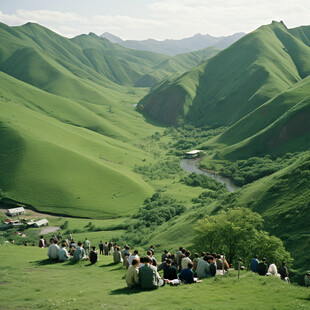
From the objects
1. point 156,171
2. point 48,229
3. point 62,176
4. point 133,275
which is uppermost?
point 156,171

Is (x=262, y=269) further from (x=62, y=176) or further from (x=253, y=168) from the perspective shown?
(x=253, y=168)

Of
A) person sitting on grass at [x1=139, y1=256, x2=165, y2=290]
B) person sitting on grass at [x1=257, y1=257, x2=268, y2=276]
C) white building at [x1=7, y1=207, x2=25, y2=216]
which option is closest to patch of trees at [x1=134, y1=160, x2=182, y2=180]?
white building at [x1=7, y1=207, x2=25, y2=216]

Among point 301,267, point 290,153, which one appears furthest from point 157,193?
point 301,267

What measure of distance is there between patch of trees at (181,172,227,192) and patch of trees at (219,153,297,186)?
1098 centimetres

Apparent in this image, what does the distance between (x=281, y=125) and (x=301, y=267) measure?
14804cm

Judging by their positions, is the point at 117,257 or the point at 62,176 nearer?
the point at 117,257

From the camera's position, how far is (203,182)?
167875 millimetres

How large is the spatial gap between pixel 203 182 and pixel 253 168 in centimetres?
2551

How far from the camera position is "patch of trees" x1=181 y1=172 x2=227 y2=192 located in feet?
525

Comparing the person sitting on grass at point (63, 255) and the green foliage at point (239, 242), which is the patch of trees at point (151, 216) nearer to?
the green foliage at point (239, 242)

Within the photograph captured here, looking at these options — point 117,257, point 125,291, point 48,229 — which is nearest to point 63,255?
point 117,257

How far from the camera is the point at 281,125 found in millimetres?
187500

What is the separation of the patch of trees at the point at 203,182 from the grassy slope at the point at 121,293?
128m

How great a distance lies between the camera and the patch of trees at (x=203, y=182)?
16000 centimetres
